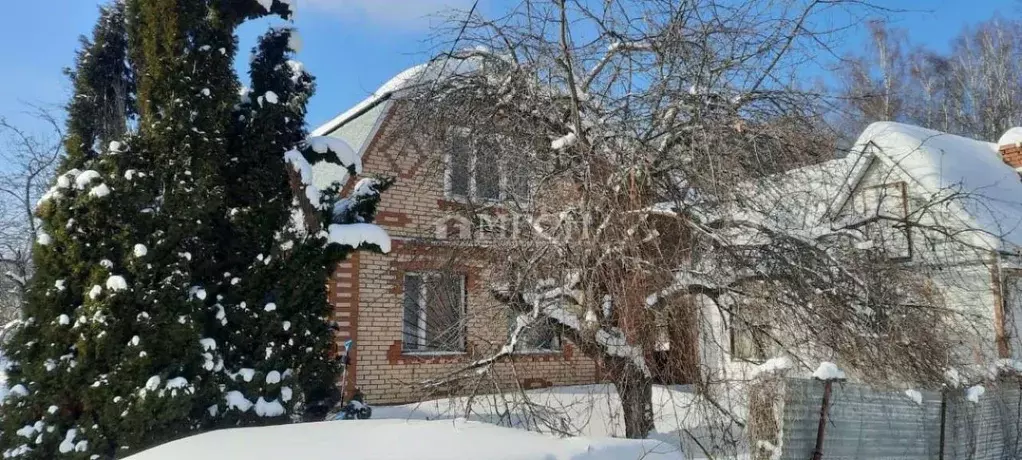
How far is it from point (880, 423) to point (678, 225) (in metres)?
2.93

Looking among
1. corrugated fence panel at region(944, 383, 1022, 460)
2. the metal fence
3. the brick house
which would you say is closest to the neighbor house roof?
corrugated fence panel at region(944, 383, 1022, 460)

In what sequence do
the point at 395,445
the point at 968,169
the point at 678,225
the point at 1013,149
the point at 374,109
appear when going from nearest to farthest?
1. the point at 395,445
2. the point at 678,225
3. the point at 374,109
4. the point at 968,169
5. the point at 1013,149

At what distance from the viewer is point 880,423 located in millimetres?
6840

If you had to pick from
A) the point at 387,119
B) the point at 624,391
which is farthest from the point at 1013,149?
the point at 624,391

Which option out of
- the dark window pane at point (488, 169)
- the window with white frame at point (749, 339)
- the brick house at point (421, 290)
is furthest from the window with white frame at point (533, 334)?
the window with white frame at point (749, 339)

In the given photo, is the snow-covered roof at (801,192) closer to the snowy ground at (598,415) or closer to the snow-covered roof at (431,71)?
the snowy ground at (598,415)

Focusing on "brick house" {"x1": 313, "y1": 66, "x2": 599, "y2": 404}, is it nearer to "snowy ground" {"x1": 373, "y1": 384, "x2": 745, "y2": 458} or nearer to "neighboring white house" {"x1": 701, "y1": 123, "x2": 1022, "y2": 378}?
"snowy ground" {"x1": 373, "y1": 384, "x2": 745, "y2": 458}

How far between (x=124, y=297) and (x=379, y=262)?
20.0 feet

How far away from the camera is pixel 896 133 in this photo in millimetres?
12305

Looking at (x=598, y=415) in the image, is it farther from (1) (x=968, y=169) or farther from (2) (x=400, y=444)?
(1) (x=968, y=169)

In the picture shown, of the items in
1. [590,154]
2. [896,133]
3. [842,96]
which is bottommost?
[590,154]

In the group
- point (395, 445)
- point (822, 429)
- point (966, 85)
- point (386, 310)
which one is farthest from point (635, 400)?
point (966, 85)

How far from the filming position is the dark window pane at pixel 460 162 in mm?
7033

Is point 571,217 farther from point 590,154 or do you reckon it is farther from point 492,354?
point 492,354
